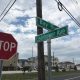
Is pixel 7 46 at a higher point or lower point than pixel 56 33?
lower

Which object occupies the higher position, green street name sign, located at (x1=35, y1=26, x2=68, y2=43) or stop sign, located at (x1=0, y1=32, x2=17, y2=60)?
green street name sign, located at (x1=35, y1=26, x2=68, y2=43)

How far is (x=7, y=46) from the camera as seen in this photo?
16.7 feet

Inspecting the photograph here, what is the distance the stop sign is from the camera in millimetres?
5031

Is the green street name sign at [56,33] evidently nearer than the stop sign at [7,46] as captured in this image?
No

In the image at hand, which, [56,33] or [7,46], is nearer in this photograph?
[7,46]

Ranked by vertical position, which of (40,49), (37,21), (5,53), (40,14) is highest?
(40,14)

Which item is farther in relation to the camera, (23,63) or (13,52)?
(23,63)

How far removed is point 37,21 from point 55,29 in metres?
0.88

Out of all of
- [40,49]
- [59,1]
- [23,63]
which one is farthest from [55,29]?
[23,63]

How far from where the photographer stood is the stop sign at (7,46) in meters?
5.03

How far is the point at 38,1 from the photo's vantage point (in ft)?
36.0

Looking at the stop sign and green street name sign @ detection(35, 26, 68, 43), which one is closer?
the stop sign

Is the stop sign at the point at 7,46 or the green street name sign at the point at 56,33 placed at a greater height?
the green street name sign at the point at 56,33

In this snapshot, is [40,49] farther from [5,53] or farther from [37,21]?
[5,53]
